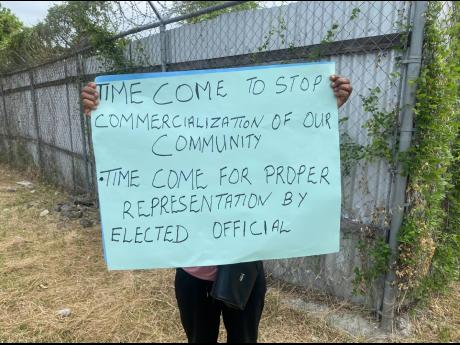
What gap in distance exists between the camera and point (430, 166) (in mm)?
2377

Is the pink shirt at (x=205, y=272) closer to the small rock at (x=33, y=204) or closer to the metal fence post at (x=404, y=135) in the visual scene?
the metal fence post at (x=404, y=135)

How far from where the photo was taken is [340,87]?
1692 mm

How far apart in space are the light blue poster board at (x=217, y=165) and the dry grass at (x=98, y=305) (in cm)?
131

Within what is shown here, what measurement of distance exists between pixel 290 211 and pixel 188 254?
497 mm

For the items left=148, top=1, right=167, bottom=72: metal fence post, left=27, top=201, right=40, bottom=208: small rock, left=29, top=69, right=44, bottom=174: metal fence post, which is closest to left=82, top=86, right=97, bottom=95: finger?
left=148, top=1, right=167, bottom=72: metal fence post

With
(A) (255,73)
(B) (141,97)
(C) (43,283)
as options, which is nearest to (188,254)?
(B) (141,97)

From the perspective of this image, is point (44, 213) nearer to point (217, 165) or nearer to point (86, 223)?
point (86, 223)

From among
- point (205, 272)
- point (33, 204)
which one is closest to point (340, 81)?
point (205, 272)

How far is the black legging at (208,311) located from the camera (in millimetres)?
1817

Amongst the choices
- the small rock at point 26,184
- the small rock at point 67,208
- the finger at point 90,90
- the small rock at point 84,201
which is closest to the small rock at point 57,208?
the small rock at point 67,208

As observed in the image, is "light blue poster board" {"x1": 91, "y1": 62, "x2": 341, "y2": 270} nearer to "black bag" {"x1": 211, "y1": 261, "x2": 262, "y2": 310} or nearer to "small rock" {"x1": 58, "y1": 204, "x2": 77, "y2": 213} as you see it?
"black bag" {"x1": 211, "y1": 261, "x2": 262, "y2": 310}

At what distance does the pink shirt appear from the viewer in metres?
1.80

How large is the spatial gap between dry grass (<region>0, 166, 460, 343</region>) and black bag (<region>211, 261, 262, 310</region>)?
3.81 ft

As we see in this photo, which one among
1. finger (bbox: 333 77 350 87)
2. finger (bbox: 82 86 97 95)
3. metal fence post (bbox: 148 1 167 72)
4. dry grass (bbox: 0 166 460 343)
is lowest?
dry grass (bbox: 0 166 460 343)
